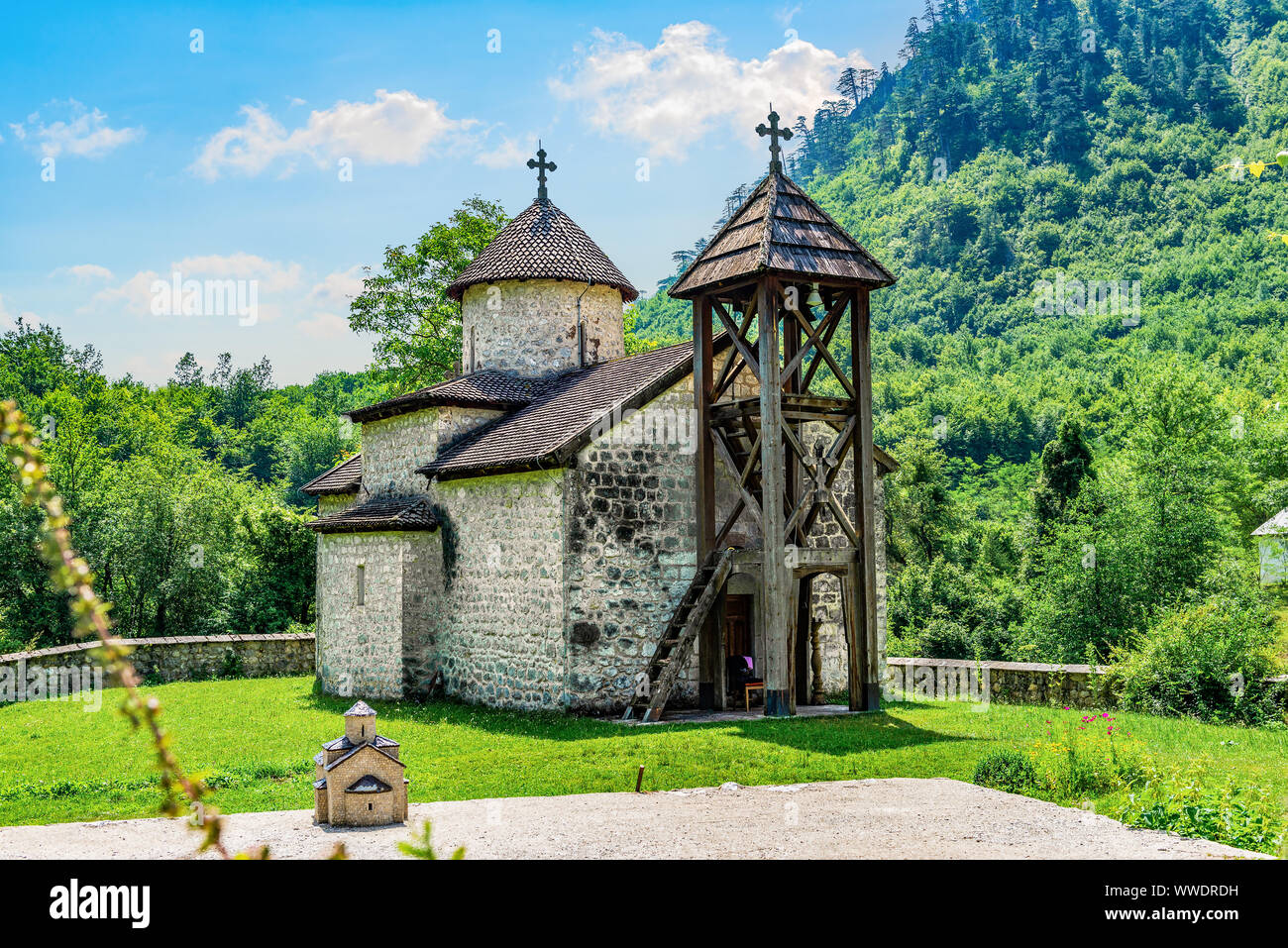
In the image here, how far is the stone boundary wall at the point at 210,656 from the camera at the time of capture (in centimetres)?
2552

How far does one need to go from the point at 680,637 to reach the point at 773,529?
2258 mm

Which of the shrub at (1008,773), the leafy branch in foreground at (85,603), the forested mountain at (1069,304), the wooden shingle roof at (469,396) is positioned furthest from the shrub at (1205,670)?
the leafy branch in foreground at (85,603)

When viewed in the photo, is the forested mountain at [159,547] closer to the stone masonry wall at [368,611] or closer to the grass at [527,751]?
the stone masonry wall at [368,611]

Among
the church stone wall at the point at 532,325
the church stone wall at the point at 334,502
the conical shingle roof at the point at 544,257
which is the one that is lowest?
the church stone wall at the point at 334,502

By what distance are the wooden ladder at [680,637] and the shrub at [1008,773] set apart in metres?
5.88

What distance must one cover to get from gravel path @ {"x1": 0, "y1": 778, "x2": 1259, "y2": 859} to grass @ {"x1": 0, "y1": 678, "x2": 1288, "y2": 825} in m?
1.02

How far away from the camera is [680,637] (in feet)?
56.5

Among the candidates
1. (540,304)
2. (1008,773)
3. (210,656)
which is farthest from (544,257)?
(1008,773)

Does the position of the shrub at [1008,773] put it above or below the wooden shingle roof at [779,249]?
below

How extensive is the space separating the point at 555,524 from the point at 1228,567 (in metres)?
14.2

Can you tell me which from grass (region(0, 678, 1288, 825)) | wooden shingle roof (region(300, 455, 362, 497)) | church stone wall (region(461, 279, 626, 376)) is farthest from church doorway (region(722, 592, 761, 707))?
wooden shingle roof (region(300, 455, 362, 497))

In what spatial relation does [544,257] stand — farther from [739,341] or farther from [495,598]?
[495,598]

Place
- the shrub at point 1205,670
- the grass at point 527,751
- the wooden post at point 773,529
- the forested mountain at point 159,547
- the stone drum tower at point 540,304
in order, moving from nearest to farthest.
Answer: the grass at point 527,751 → the shrub at point 1205,670 → the wooden post at point 773,529 → the stone drum tower at point 540,304 → the forested mountain at point 159,547
